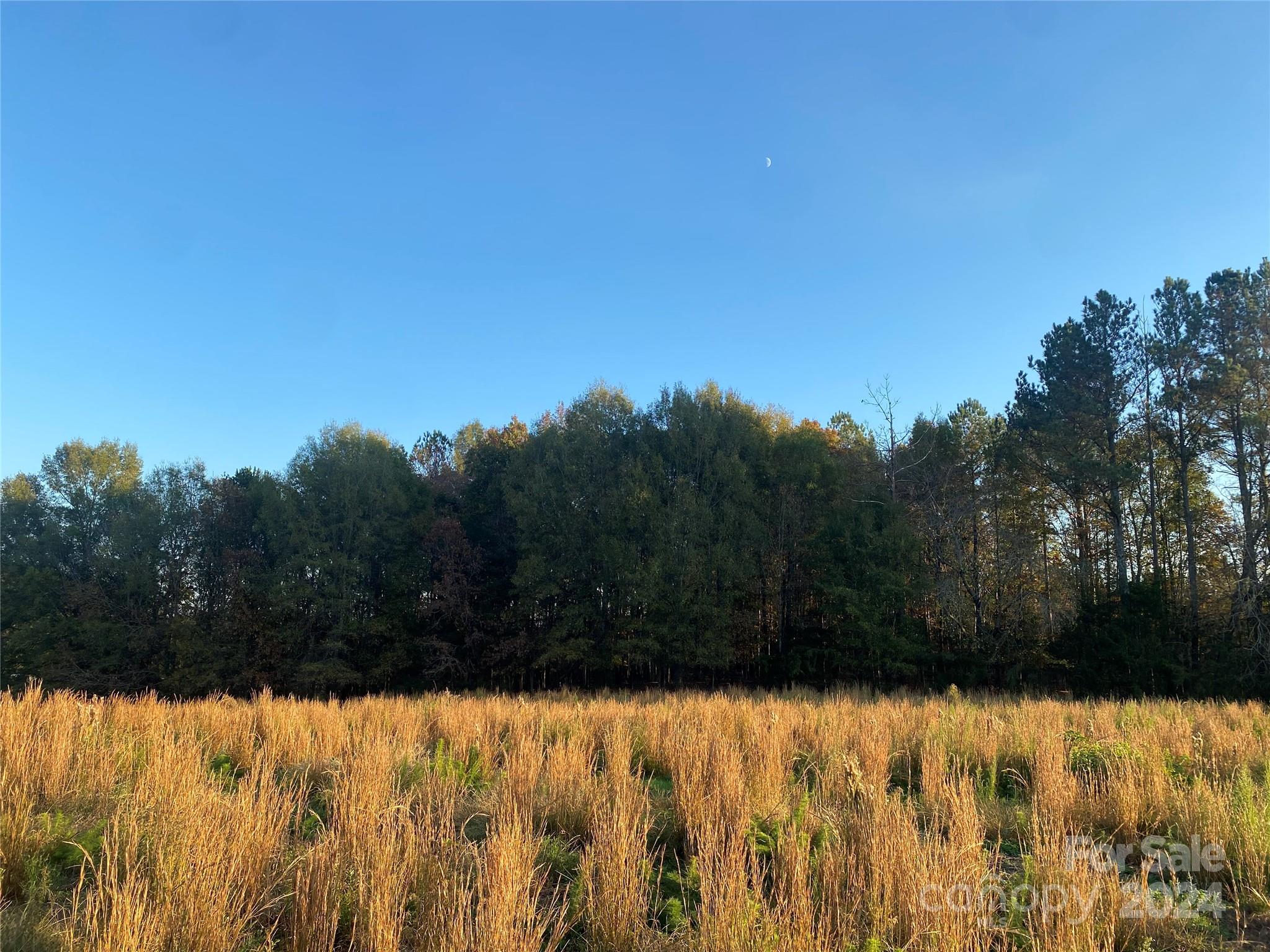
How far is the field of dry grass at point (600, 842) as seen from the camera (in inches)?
111

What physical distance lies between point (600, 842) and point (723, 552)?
74.2 feet

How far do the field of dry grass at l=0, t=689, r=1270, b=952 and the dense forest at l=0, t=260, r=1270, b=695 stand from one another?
688 inches

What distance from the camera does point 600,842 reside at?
136 inches

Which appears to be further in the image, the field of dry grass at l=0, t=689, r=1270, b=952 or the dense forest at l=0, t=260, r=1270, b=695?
the dense forest at l=0, t=260, r=1270, b=695

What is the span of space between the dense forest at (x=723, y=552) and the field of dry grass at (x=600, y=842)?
688 inches

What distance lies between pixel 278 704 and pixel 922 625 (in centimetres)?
2227

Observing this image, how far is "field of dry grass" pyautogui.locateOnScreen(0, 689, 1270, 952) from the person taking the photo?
111 inches

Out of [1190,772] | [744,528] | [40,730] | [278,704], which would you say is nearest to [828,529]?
[744,528]

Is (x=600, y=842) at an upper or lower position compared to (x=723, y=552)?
lower

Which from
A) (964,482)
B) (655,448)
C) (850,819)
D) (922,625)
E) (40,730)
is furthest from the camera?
(655,448)

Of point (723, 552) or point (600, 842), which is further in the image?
point (723, 552)

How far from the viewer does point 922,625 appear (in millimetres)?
24453

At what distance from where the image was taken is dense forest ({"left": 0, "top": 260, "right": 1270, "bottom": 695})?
69.8ft

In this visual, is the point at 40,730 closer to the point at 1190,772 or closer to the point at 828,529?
the point at 1190,772
